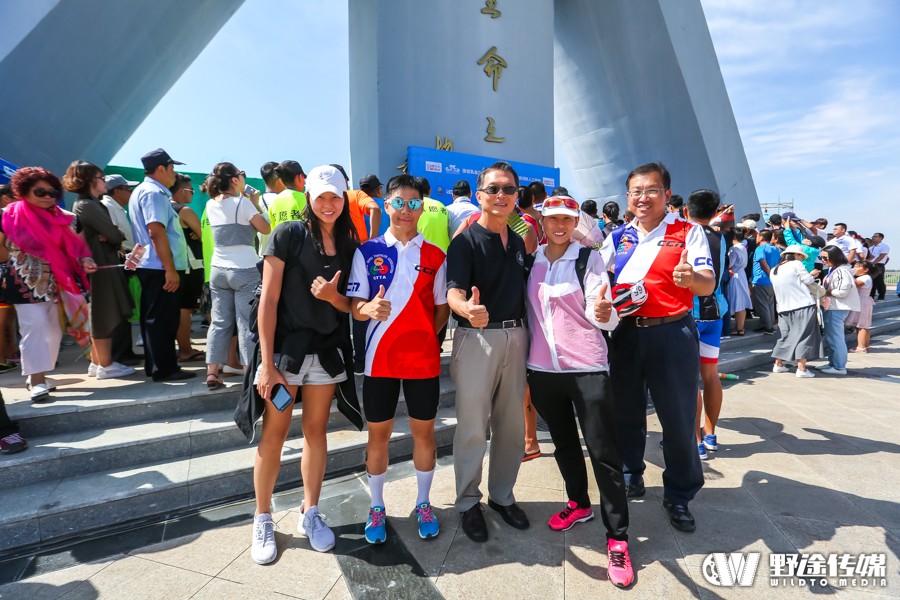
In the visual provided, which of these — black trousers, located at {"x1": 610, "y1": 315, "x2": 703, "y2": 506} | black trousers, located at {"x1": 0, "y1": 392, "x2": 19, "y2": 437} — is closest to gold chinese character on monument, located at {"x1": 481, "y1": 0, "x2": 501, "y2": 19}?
black trousers, located at {"x1": 610, "y1": 315, "x2": 703, "y2": 506}

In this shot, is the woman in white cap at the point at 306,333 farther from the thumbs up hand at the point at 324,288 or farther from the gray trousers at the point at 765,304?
the gray trousers at the point at 765,304

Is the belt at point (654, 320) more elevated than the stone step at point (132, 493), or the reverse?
the belt at point (654, 320)

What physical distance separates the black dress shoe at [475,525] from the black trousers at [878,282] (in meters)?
13.7

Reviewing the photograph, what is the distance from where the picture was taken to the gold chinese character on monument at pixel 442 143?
8.04 metres

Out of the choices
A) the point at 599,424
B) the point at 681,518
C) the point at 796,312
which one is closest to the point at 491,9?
the point at 796,312

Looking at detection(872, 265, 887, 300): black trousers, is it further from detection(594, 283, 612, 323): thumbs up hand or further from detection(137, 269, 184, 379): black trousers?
detection(137, 269, 184, 379): black trousers

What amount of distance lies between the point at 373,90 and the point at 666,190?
6.54 m

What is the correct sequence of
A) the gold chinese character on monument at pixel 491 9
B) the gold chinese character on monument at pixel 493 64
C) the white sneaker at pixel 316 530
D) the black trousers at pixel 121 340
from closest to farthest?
the white sneaker at pixel 316 530 < the black trousers at pixel 121 340 < the gold chinese character on monument at pixel 491 9 < the gold chinese character on monument at pixel 493 64

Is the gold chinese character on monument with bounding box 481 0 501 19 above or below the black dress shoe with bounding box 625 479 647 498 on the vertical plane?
above

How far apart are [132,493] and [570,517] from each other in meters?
2.68

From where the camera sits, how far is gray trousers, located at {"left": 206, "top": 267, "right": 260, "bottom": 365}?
137 inches

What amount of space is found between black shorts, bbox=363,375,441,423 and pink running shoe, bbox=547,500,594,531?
1006 mm

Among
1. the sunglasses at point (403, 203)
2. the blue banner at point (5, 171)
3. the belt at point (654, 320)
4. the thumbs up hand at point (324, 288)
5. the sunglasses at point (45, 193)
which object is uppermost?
the blue banner at point (5, 171)

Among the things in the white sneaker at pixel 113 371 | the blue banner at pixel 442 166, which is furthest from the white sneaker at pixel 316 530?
the blue banner at pixel 442 166
